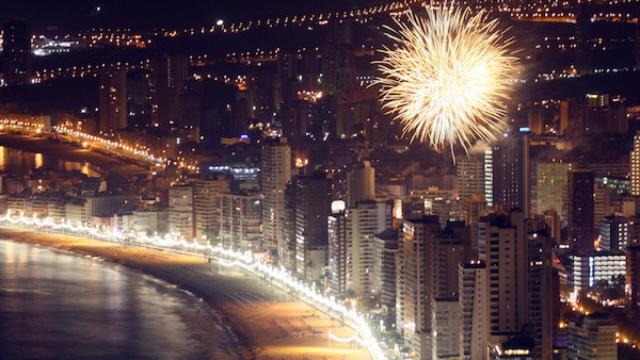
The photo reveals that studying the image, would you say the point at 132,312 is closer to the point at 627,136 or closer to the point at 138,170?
the point at 627,136

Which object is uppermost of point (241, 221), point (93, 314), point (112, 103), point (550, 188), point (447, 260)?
point (112, 103)

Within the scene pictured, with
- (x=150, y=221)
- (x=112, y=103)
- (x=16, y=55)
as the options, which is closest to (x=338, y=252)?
(x=150, y=221)

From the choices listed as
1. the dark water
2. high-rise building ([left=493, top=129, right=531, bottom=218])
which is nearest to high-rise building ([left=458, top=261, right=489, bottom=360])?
the dark water

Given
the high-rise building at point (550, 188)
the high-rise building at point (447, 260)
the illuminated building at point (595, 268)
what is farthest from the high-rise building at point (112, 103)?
the high-rise building at point (447, 260)

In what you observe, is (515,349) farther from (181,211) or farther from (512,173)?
(181,211)

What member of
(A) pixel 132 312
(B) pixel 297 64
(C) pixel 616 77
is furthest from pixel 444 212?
(B) pixel 297 64

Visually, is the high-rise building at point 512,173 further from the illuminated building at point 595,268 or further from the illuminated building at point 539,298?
the illuminated building at point 539,298
